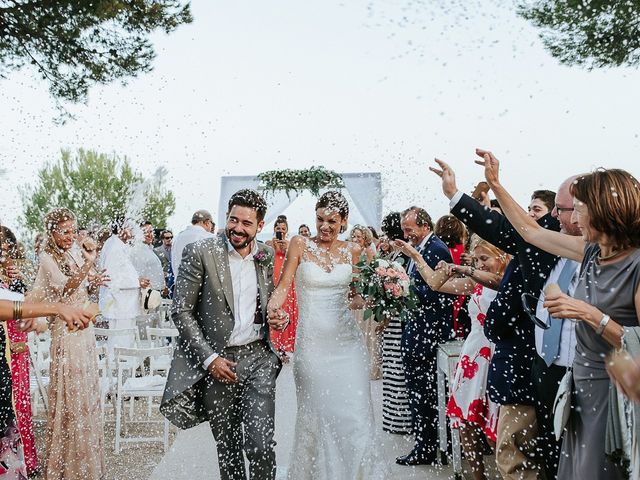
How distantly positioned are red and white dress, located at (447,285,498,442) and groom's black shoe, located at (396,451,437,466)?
0.88m

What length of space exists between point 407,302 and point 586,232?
84.1 inches

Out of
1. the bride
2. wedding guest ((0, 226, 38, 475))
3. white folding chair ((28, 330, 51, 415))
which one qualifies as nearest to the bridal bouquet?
the bride

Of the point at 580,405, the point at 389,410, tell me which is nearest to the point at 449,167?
the point at 580,405

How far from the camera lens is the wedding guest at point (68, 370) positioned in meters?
4.71

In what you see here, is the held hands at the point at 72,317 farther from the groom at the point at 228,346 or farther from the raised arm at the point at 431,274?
the raised arm at the point at 431,274

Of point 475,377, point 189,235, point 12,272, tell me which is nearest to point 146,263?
point 189,235

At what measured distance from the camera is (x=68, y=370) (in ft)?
15.8

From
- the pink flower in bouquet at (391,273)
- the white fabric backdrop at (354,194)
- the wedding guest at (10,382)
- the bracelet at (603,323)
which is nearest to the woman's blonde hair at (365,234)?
the white fabric backdrop at (354,194)

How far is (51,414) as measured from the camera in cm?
479

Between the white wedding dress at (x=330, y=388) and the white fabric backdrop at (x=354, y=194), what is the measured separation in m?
8.11

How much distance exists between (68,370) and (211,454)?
142 cm

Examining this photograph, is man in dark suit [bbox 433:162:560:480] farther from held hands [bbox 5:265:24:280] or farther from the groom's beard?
held hands [bbox 5:265:24:280]

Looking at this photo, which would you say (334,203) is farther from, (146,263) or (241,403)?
(146,263)

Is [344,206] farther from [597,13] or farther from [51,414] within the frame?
[597,13]
